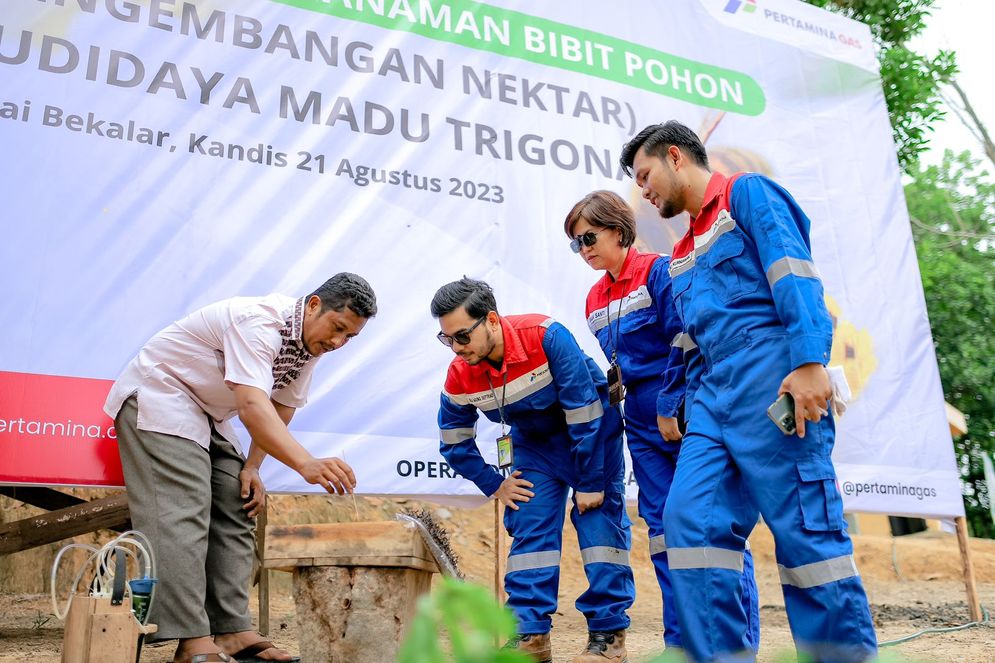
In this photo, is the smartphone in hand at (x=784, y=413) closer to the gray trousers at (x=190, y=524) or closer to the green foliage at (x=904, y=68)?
the gray trousers at (x=190, y=524)

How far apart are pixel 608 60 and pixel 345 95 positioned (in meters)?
1.46

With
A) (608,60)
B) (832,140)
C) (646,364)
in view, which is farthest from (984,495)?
(646,364)

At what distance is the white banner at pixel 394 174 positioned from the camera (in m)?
3.21

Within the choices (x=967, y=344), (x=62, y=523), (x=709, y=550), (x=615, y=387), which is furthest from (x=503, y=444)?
(x=967, y=344)

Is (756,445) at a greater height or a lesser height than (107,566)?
greater

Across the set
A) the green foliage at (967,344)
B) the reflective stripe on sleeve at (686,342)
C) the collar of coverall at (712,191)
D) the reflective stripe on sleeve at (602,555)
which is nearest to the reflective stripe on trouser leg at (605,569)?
the reflective stripe on sleeve at (602,555)

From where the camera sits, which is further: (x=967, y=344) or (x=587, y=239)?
(x=967, y=344)

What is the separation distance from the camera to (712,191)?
2186 mm

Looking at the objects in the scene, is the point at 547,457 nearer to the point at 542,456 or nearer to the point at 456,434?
the point at 542,456

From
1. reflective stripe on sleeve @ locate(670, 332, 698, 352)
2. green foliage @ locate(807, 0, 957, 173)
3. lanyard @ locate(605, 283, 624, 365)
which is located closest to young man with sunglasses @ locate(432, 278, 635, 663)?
lanyard @ locate(605, 283, 624, 365)

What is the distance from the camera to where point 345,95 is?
149 inches

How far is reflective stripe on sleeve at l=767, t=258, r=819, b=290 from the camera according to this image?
1919 millimetres

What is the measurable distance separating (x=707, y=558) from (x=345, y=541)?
111 cm

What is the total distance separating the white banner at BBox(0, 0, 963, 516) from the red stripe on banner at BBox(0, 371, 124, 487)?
0.03 meters
